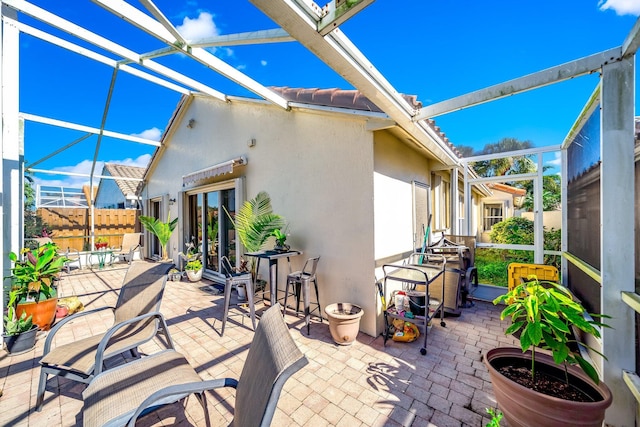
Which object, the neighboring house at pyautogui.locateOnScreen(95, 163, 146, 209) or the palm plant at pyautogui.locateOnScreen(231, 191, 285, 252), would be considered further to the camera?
the neighboring house at pyautogui.locateOnScreen(95, 163, 146, 209)

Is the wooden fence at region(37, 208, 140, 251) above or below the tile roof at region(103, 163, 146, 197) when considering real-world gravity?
below

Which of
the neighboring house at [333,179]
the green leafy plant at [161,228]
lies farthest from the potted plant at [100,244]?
the neighboring house at [333,179]

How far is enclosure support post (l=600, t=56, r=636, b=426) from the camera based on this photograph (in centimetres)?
224

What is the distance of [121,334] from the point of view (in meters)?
3.04

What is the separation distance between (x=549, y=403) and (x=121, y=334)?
4.42 metres

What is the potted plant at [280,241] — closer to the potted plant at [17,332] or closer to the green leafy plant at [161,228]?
the potted plant at [17,332]

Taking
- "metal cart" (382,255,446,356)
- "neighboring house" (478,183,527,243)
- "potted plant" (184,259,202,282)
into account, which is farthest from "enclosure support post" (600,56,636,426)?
"neighboring house" (478,183,527,243)

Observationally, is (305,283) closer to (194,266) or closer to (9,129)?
(194,266)

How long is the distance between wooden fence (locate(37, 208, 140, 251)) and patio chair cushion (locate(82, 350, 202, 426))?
12871 millimetres

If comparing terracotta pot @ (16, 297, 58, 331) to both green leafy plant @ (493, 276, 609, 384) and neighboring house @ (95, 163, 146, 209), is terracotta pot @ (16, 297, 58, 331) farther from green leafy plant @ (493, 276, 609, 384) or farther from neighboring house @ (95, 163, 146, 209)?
neighboring house @ (95, 163, 146, 209)

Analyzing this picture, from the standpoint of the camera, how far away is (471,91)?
3.07 meters

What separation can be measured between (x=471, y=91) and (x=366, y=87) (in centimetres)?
146

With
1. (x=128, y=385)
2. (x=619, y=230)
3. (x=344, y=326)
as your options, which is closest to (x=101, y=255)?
(x=128, y=385)

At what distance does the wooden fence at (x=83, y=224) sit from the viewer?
11.9 metres
